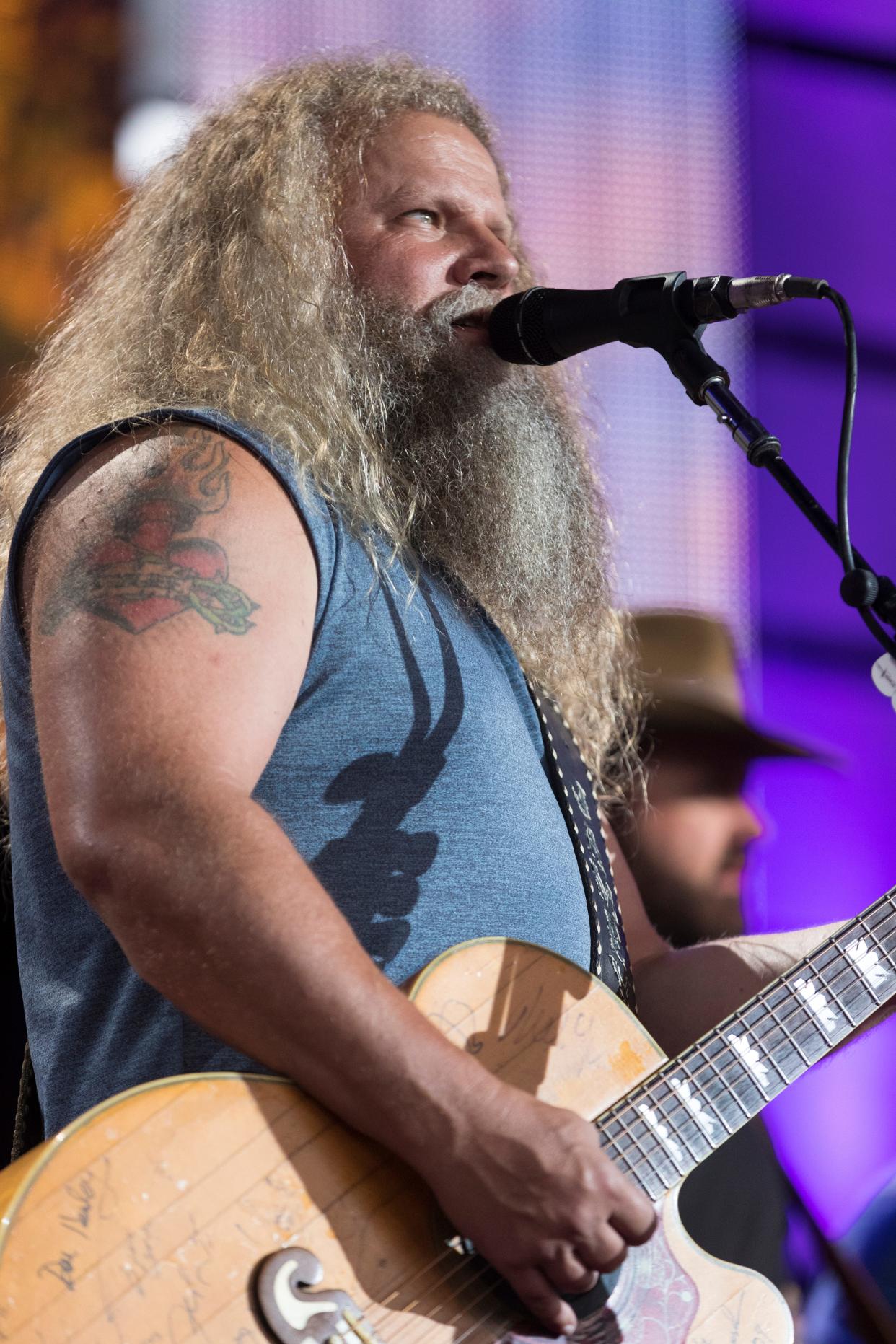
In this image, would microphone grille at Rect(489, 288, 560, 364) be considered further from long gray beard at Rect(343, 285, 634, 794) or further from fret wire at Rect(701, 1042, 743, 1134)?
fret wire at Rect(701, 1042, 743, 1134)

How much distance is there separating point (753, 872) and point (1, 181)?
174 centimetres

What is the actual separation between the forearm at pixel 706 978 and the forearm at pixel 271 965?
75cm

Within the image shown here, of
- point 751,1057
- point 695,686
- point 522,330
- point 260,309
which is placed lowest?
point 751,1057

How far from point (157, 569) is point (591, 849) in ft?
2.24

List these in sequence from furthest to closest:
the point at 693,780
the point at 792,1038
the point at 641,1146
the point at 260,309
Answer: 1. the point at 693,780
2. the point at 260,309
3. the point at 792,1038
4. the point at 641,1146

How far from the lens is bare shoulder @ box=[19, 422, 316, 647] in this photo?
50.5 inches

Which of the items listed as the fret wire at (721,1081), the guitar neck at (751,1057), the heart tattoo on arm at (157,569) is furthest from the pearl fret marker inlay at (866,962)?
the heart tattoo on arm at (157,569)

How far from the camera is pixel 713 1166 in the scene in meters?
1.78

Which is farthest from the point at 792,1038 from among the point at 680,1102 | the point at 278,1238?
the point at 278,1238

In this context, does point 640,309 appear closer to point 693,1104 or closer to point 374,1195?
point 693,1104

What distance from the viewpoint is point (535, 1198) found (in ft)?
3.59

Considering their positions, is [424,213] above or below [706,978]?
above

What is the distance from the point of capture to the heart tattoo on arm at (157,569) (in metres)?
1.27

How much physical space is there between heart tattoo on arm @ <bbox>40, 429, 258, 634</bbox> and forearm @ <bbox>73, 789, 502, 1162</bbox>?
0.64 ft
